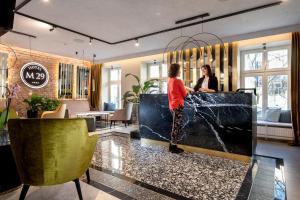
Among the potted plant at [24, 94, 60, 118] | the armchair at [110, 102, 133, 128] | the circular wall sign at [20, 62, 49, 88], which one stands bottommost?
the armchair at [110, 102, 133, 128]

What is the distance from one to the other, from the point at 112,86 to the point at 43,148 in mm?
7918

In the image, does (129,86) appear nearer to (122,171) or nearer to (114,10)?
(114,10)

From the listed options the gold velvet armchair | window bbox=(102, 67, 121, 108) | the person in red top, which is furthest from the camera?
Result: window bbox=(102, 67, 121, 108)

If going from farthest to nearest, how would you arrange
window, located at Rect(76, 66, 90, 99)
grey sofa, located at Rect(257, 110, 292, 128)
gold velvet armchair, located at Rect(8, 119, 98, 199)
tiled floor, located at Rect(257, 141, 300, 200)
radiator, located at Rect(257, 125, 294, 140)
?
1. window, located at Rect(76, 66, 90, 99)
2. grey sofa, located at Rect(257, 110, 292, 128)
3. radiator, located at Rect(257, 125, 294, 140)
4. tiled floor, located at Rect(257, 141, 300, 200)
5. gold velvet armchair, located at Rect(8, 119, 98, 199)

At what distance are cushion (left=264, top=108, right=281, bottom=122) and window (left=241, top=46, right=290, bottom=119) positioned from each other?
300 mm

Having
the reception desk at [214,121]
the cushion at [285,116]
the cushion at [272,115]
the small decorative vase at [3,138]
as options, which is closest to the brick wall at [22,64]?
the small decorative vase at [3,138]

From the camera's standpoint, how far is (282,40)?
523 centimetres

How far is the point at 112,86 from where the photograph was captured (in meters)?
9.49

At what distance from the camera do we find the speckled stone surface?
2.18m

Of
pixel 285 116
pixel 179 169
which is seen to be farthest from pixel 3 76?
pixel 285 116

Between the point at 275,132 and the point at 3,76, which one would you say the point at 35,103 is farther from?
the point at 275,132

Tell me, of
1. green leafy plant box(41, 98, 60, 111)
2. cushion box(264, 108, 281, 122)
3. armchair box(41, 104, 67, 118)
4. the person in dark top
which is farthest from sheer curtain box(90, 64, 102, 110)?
cushion box(264, 108, 281, 122)

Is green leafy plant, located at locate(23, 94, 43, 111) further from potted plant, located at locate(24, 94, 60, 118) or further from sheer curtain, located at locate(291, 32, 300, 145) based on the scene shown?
sheer curtain, located at locate(291, 32, 300, 145)

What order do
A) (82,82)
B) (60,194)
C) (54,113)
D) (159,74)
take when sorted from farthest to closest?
(82,82)
(159,74)
(54,113)
(60,194)
